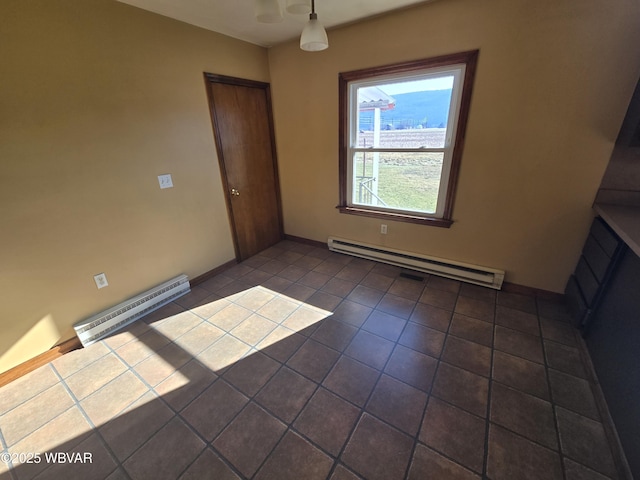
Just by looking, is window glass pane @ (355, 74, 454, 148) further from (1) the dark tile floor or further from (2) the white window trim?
(1) the dark tile floor

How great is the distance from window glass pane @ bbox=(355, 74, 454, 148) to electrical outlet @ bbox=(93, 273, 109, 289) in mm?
2688

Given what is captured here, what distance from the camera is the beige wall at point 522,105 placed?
1.77m

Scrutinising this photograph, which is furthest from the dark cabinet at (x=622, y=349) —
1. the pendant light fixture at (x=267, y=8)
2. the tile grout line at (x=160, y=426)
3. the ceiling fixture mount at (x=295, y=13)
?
the pendant light fixture at (x=267, y=8)

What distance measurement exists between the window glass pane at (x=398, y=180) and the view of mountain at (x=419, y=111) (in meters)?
0.27

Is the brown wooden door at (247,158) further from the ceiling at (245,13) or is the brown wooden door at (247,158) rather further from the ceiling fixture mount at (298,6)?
the ceiling fixture mount at (298,6)

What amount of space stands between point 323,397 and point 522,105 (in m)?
2.52

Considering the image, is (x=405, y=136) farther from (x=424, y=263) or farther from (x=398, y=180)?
(x=424, y=263)

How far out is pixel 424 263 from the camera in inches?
110

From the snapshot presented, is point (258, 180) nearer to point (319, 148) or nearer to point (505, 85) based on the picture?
point (319, 148)

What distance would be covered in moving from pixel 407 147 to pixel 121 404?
2.96 meters

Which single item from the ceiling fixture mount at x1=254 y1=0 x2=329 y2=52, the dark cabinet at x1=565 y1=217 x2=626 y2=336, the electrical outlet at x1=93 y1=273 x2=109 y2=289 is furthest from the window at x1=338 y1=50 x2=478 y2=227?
the electrical outlet at x1=93 y1=273 x2=109 y2=289

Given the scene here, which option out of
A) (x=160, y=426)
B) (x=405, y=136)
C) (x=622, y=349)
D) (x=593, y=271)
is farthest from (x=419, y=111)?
(x=160, y=426)

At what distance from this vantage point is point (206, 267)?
2945 mm

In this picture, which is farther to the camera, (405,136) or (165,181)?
(405,136)
